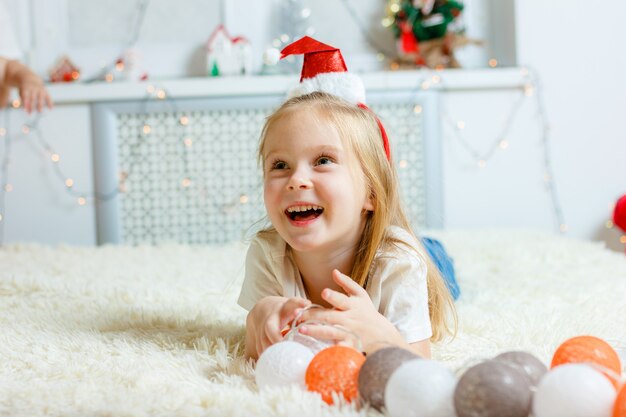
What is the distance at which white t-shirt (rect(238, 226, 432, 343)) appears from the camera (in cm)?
98

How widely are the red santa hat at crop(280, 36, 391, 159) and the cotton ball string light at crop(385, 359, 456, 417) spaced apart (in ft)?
1.72

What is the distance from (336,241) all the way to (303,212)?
0.24 ft

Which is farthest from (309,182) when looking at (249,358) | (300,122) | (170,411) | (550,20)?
(550,20)

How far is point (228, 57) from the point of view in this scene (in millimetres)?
2424

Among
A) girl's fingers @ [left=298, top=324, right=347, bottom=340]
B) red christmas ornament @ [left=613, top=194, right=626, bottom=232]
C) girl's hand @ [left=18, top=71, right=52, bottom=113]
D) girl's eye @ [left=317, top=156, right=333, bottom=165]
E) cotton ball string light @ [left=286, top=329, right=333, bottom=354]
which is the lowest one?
red christmas ornament @ [left=613, top=194, right=626, bottom=232]

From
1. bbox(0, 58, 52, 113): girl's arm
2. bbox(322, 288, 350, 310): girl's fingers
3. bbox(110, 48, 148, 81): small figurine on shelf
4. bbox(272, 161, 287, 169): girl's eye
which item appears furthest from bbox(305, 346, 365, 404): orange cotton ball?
bbox(110, 48, 148, 81): small figurine on shelf

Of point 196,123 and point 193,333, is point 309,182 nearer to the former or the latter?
point 193,333

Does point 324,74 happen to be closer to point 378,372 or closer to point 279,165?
point 279,165

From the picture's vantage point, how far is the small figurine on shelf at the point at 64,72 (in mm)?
2445

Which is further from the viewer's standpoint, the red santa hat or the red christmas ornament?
the red christmas ornament

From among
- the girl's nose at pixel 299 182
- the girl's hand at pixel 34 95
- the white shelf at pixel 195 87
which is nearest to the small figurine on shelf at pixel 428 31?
the white shelf at pixel 195 87

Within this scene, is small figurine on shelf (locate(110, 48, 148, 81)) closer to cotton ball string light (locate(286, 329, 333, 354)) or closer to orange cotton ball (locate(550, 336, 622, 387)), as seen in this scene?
cotton ball string light (locate(286, 329, 333, 354))

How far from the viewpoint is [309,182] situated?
960 mm

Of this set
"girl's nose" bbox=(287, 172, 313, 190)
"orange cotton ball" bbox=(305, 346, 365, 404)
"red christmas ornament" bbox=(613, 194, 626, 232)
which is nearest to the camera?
"orange cotton ball" bbox=(305, 346, 365, 404)
